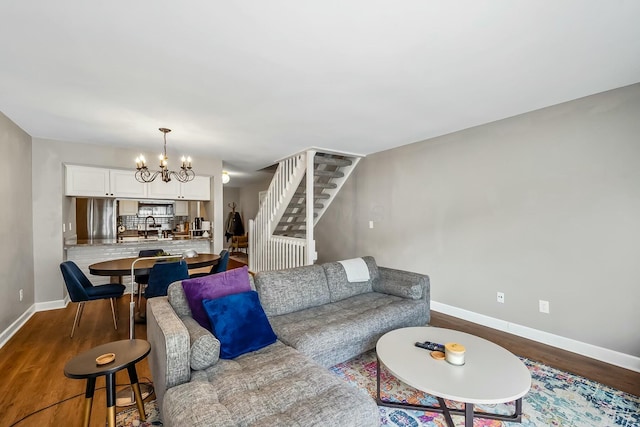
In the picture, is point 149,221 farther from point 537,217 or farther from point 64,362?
point 537,217

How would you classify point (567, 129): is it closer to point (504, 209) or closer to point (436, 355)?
point (504, 209)

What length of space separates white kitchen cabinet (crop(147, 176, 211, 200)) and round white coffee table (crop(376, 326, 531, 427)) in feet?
13.6

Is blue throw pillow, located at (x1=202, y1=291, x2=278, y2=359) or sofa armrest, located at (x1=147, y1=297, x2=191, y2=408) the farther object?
blue throw pillow, located at (x1=202, y1=291, x2=278, y2=359)

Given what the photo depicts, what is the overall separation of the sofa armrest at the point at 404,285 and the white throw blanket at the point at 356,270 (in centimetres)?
19

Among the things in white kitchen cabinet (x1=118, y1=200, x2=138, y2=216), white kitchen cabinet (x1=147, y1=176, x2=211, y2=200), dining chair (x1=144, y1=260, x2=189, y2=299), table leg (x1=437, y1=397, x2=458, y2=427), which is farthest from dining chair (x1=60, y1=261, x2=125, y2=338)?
table leg (x1=437, y1=397, x2=458, y2=427)

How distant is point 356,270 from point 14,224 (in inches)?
150

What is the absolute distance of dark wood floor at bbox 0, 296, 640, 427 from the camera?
1890 millimetres

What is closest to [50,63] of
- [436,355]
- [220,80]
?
[220,80]

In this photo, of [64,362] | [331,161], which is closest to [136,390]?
[64,362]

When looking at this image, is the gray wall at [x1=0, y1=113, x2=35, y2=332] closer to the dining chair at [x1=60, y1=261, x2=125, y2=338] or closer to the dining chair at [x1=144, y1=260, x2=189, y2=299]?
the dining chair at [x1=60, y1=261, x2=125, y2=338]

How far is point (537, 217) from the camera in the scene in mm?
2973

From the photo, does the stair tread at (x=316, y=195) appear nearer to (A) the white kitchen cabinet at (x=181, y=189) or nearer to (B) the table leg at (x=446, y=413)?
(A) the white kitchen cabinet at (x=181, y=189)

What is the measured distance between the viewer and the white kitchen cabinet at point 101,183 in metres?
4.13

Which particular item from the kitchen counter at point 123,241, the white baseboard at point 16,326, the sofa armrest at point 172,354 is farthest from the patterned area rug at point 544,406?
the kitchen counter at point 123,241
